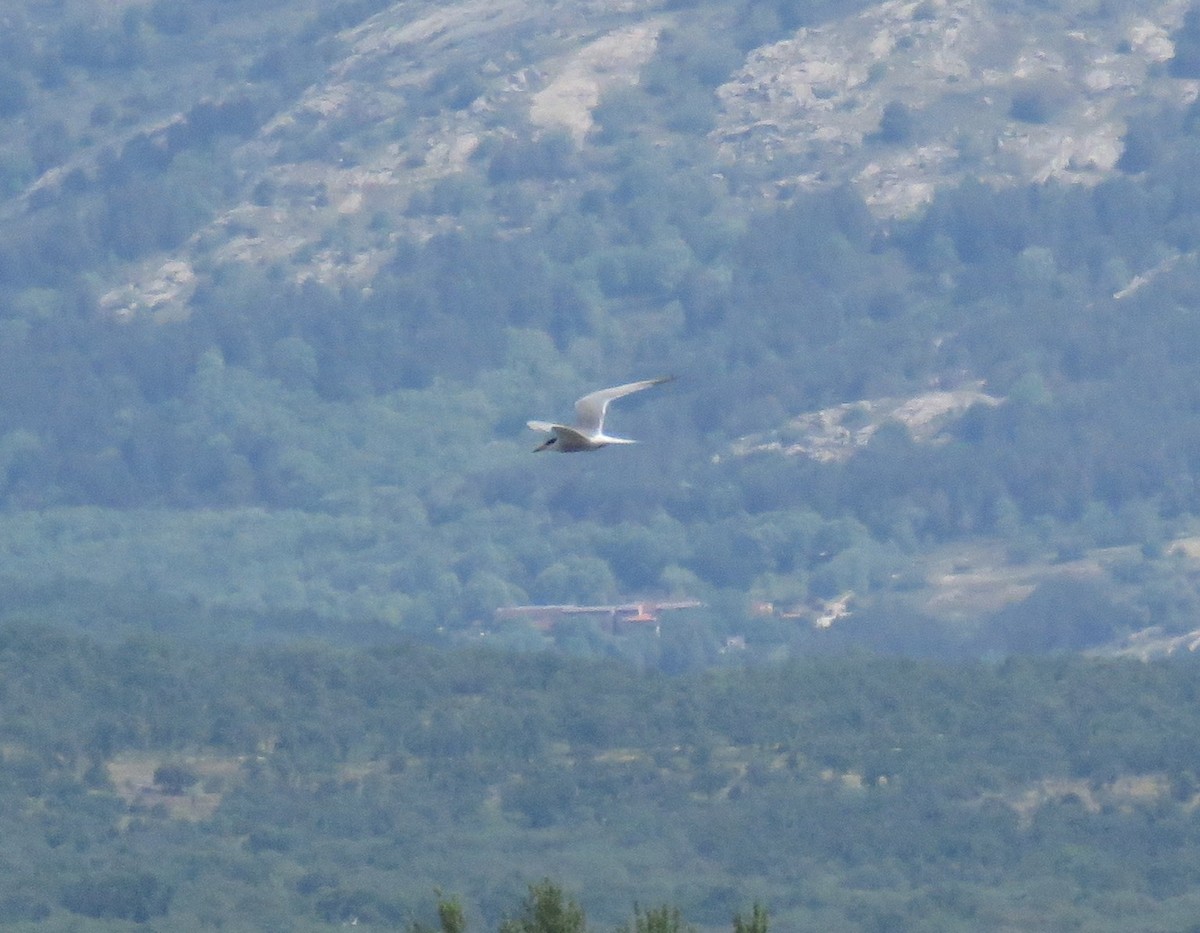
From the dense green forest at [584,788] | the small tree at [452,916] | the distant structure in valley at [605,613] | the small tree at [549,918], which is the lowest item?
the distant structure in valley at [605,613]

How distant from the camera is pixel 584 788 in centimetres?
11694

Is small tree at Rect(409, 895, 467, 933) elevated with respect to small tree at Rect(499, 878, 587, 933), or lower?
elevated

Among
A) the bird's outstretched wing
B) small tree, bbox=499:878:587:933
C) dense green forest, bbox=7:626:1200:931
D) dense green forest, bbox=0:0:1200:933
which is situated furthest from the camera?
dense green forest, bbox=0:0:1200:933

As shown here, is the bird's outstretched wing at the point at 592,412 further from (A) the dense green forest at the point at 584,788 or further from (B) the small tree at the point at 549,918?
(A) the dense green forest at the point at 584,788

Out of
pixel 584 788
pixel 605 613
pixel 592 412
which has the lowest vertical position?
pixel 605 613

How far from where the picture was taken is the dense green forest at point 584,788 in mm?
100062

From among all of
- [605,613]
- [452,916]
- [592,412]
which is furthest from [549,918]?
[605,613]

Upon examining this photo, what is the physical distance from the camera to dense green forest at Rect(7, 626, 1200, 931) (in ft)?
328

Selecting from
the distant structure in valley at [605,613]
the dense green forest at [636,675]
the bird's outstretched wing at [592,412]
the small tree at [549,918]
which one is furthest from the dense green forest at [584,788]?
the small tree at [549,918]

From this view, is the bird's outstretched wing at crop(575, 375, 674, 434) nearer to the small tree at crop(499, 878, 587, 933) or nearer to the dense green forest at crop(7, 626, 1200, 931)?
the small tree at crop(499, 878, 587, 933)

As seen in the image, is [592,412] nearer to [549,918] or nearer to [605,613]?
[549,918]

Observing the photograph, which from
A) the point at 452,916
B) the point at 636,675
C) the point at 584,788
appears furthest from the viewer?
the point at 636,675

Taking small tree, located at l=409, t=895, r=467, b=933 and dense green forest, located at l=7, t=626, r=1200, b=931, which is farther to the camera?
dense green forest, located at l=7, t=626, r=1200, b=931

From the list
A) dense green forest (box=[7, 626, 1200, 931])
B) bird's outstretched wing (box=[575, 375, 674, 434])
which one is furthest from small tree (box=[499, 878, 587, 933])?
dense green forest (box=[7, 626, 1200, 931])
